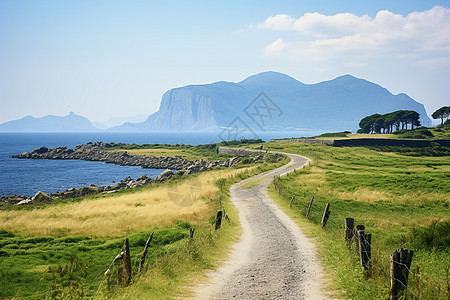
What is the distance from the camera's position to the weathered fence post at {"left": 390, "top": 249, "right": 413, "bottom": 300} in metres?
9.40

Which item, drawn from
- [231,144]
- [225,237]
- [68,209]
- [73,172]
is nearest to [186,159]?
[231,144]

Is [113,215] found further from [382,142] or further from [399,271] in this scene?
[382,142]

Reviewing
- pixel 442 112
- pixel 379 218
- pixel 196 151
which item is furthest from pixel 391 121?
pixel 379 218

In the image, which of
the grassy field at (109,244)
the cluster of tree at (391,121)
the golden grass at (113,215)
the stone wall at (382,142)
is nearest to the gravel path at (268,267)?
the grassy field at (109,244)

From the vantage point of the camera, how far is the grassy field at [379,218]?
444 inches

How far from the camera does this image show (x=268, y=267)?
15.1m

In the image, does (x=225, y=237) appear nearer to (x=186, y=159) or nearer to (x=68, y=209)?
(x=68, y=209)

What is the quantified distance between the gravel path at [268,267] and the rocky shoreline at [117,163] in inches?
1252

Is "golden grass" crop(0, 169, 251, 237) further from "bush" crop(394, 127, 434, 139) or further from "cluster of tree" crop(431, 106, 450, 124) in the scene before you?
"cluster of tree" crop(431, 106, 450, 124)

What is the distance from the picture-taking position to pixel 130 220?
28.2 metres

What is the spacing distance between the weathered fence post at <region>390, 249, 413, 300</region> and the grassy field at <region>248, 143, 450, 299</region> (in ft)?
0.75

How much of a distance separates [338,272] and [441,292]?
4200mm

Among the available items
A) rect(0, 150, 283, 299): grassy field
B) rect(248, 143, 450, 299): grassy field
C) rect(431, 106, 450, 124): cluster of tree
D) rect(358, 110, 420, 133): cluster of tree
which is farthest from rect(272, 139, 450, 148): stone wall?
rect(0, 150, 283, 299): grassy field

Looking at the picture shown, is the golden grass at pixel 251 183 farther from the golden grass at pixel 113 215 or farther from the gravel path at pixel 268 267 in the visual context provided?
the gravel path at pixel 268 267
